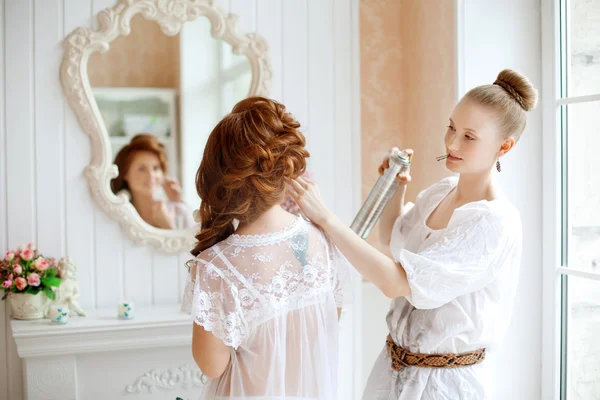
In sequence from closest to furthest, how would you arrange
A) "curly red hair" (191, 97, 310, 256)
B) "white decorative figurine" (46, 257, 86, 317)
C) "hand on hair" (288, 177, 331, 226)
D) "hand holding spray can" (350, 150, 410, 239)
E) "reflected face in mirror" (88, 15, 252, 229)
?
"curly red hair" (191, 97, 310, 256), "hand on hair" (288, 177, 331, 226), "hand holding spray can" (350, 150, 410, 239), "white decorative figurine" (46, 257, 86, 317), "reflected face in mirror" (88, 15, 252, 229)

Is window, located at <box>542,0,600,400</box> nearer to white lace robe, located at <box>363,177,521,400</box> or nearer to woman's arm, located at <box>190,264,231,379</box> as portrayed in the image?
white lace robe, located at <box>363,177,521,400</box>

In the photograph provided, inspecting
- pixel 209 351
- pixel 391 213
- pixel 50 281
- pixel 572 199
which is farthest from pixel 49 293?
pixel 572 199

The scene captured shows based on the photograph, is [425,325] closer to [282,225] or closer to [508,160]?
[282,225]

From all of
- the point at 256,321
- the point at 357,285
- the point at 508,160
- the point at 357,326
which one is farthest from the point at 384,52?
the point at 256,321

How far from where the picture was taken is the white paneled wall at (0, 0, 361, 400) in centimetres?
237

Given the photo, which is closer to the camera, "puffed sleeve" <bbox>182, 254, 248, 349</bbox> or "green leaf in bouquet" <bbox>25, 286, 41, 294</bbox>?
"puffed sleeve" <bbox>182, 254, 248, 349</bbox>

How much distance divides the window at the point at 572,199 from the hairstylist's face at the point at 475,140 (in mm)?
688

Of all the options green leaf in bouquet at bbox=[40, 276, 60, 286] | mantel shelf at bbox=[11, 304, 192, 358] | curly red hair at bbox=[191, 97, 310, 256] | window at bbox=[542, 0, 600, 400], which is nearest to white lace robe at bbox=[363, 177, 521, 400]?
curly red hair at bbox=[191, 97, 310, 256]

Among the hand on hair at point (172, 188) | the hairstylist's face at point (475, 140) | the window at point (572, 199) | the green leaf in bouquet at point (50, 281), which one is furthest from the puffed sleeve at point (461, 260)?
the green leaf in bouquet at point (50, 281)

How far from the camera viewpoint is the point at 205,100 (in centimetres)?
259

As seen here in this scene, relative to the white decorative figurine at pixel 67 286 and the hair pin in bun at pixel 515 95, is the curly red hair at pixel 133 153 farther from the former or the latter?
the hair pin in bun at pixel 515 95

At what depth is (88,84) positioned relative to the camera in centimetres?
242

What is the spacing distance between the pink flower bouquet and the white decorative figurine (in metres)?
0.03

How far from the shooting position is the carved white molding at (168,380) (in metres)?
2.45
